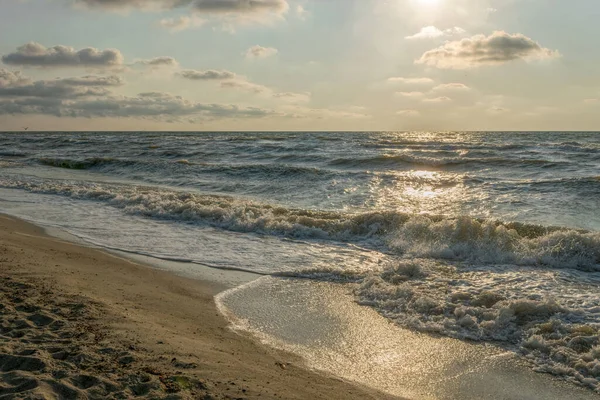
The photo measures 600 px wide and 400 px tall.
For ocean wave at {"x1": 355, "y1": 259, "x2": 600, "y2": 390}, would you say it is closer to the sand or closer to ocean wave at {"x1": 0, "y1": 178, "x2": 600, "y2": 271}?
ocean wave at {"x1": 0, "y1": 178, "x2": 600, "y2": 271}

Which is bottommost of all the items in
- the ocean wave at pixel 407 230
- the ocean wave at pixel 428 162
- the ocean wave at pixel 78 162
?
the ocean wave at pixel 407 230

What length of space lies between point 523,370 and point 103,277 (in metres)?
5.52

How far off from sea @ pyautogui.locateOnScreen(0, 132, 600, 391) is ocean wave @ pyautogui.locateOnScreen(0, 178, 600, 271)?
32mm

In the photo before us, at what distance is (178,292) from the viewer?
6855mm

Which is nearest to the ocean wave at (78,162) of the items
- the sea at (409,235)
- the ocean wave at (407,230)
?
the sea at (409,235)

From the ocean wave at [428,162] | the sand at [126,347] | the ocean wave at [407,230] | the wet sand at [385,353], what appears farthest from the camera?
the ocean wave at [428,162]

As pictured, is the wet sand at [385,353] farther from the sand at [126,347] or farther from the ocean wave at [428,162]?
the ocean wave at [428,162]

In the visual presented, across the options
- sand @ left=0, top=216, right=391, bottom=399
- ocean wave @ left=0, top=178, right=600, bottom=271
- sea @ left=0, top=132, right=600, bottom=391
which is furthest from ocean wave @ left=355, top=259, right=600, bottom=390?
sand @ left=0, top=216, right=391, bottom=399

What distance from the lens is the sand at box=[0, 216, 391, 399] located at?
12.1ft

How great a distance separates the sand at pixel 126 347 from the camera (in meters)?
3.69

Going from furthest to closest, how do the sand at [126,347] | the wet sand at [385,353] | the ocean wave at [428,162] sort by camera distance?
the ocean wave at [428,162] → the wet sand at [385,353] → the sand at [126,347]

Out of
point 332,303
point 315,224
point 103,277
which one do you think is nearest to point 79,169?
point 315,224

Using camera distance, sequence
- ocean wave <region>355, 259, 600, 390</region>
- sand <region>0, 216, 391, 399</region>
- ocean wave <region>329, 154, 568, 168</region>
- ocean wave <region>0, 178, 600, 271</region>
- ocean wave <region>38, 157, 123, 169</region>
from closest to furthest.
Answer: sand <region>0, 216, 391, 399</region>, ocean wave <region>355, 259, 600, 390</region>, ocean wave <region>0, 178, 600, 271</region>, ocean wave <region>329, 154, 568, 168</region>, ocean wave <region>38, 157, 123, 169</region>

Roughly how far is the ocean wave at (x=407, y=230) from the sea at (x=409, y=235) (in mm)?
32
